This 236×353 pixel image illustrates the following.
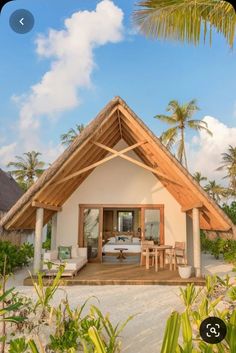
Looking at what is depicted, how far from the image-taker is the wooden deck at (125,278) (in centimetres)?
694

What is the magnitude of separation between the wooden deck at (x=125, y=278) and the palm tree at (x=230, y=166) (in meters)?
24.7

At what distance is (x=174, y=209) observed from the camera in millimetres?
10375

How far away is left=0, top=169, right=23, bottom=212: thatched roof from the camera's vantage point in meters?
15.6

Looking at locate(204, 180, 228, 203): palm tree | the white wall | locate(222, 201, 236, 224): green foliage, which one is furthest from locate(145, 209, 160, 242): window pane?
locate(204, 180, 228, 203): palm tree

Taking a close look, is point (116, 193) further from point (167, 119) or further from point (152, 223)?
point (167, 119)

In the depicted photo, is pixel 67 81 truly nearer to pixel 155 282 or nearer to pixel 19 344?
pixel 19 344

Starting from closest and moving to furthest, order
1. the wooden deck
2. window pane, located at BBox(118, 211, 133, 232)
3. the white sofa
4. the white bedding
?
the wooden deck
the white sofa
the white bedding
window pane, located at BBox(118, 211, 133, 232)

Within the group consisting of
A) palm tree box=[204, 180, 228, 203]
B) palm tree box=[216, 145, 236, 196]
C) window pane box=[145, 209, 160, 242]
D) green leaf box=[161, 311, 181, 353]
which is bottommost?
green leaf box=[161, 311, 181, 353]

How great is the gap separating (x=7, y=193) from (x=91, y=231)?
885 cm

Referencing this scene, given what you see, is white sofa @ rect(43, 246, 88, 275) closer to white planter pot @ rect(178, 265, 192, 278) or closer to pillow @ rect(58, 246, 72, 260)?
pillow @ rect(58, 246, 72, 260)

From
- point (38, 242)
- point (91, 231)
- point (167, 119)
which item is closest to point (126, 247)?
point (91, 231)

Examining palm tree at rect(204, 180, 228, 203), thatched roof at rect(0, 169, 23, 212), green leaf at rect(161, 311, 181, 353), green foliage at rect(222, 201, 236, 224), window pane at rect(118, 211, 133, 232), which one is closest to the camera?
green leaf at rect(161, 311, 181, 353)

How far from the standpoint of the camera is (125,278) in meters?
7.30

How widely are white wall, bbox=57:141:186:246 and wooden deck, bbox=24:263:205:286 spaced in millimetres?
2244
